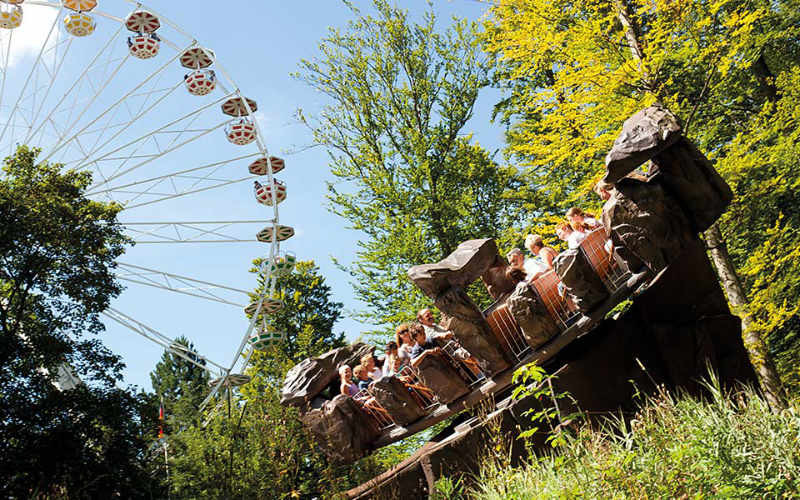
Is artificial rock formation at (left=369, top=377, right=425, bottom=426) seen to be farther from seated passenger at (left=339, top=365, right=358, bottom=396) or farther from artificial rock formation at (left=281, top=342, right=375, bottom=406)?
artificial rock formation at (left=281, top=342, right=375, bottom=406)

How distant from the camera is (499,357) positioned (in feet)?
23.6

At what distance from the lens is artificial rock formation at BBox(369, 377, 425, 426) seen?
8.09 metres

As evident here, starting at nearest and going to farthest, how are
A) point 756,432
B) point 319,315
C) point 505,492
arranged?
point 756,432 < point 505,492 < point 319,315

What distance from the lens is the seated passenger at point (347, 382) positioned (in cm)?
912

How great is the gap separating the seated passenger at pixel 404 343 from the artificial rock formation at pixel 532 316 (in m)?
1.86

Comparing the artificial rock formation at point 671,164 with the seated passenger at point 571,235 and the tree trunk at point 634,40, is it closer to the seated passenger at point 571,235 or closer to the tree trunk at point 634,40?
the seated passenger at point 571,235

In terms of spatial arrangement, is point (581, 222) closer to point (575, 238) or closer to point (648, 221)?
point (575, 238)

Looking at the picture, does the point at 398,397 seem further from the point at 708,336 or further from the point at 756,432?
the point at 756,432

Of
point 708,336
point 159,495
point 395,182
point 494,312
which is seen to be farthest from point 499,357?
point 395,182

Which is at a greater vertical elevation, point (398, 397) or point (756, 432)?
point (398, 397)

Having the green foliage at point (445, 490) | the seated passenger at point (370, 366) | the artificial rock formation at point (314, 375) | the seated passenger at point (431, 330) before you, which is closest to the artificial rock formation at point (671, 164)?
the seated passenger at point (431, 330)

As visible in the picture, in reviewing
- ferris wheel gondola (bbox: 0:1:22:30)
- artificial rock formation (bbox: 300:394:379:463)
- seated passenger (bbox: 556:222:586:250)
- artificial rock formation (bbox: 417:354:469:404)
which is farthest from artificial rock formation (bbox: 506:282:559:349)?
ferris wheel gondola (bbox: 0:1:22:30)

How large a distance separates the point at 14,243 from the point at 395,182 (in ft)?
25.4

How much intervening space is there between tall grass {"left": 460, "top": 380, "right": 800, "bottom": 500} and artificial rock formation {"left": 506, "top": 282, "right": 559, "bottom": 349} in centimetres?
215
